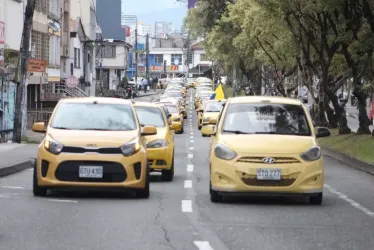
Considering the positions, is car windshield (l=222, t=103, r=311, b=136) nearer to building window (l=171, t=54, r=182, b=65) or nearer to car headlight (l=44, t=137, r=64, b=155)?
car headlight (l=44, t=137, r=64, b=155)

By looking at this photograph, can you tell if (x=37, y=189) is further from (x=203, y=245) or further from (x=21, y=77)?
(x=21, y=77)

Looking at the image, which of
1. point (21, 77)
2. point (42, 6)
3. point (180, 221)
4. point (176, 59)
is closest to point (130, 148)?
point (180, 221)

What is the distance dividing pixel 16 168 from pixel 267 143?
Answer: 933 centimetres

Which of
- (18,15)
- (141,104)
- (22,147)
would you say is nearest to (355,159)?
(141,104)

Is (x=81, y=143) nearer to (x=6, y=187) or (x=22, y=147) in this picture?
(x=6, y=187)

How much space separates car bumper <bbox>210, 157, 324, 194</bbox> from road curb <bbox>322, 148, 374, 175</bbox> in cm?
876

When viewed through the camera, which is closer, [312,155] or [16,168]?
[312,155]

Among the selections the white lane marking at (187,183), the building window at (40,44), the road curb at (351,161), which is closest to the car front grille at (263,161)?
the white lane marking at (187,183)

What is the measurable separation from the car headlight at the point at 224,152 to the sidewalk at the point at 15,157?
24.3 ft

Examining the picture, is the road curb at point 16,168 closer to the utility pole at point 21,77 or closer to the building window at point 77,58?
the utility pole at point 21,77

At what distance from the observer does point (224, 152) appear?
1381cm

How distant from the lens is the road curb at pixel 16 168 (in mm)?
20056

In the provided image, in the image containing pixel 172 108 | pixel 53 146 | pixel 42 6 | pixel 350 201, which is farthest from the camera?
pixel 42 6

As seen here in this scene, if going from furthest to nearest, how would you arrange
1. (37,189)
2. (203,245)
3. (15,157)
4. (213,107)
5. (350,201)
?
(213,107) → (15,157) → (350,201) → (37,189) → (203,245)
